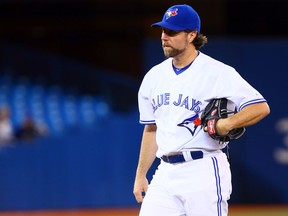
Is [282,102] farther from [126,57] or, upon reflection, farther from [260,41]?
[126,57]

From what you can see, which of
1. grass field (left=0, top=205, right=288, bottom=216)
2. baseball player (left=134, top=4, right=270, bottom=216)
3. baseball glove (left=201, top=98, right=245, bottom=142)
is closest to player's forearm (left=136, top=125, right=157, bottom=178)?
baseball player (left=134, top=4, right=270, bottom=216)

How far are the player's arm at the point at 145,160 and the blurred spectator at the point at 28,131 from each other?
7.53m

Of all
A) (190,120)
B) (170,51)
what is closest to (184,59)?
(170,51)

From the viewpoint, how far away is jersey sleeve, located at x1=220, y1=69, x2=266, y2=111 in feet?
16.7

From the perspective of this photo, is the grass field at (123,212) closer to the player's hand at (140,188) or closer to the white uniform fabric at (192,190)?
the player's hand at (140,188)

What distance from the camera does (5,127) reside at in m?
12.9

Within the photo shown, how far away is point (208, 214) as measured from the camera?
16.7ft

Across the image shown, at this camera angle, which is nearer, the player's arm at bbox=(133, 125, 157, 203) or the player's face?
the player's face

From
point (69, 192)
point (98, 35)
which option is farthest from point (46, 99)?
point (98, 35)

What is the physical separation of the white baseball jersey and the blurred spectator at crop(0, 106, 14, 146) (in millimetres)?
7651

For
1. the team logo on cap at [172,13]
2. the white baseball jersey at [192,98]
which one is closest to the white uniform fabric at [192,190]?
the white baseball jersey at [192,98]

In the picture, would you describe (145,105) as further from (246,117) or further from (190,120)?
(246,117)

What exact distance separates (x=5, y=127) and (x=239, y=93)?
8277mm

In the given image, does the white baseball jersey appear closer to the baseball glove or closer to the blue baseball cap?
the baseball glove
